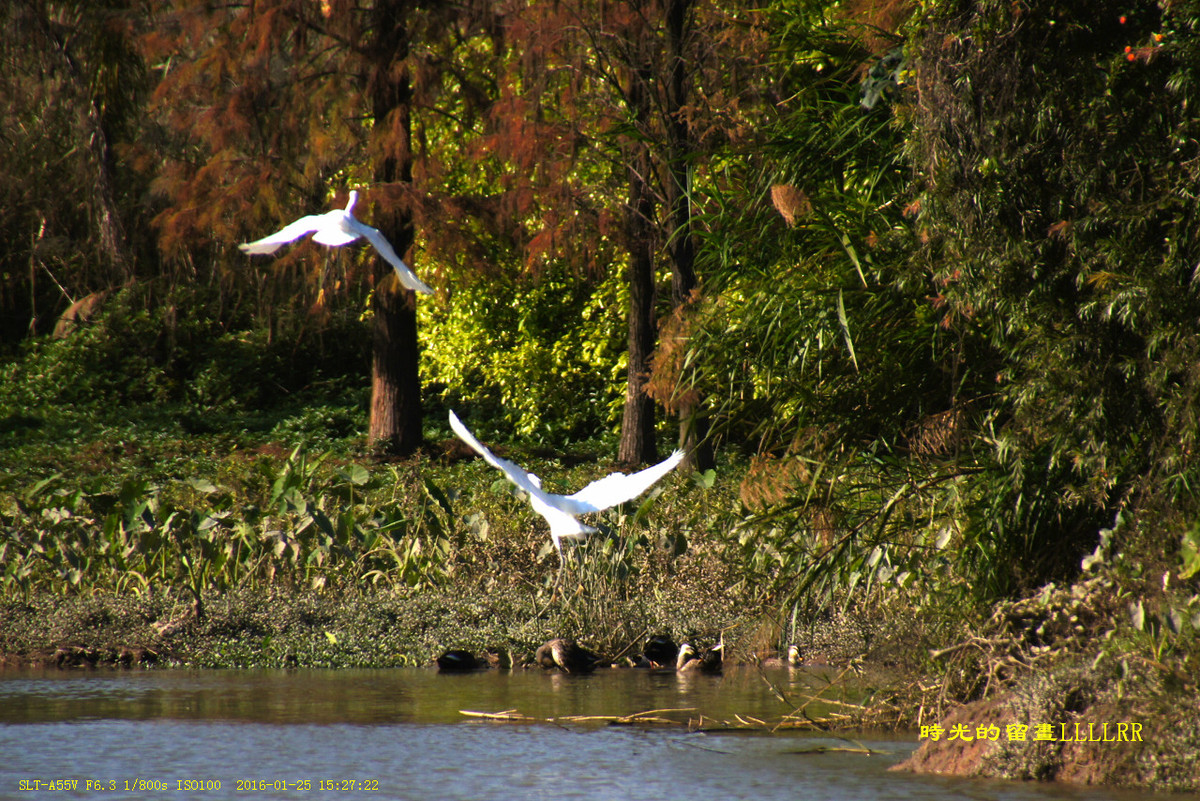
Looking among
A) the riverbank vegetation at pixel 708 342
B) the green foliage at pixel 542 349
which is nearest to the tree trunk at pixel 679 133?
the riverbank vegetation at pixel 708 342

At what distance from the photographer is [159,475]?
16.1 meters

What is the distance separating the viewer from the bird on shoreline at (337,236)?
5.57 metres

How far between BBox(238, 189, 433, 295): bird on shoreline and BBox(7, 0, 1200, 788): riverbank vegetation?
1743mm

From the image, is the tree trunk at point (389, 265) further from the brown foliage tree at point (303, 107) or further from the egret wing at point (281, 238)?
the egret wing at point (281, 238)

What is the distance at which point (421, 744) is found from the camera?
234 inches

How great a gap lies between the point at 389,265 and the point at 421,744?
1015 centimetres

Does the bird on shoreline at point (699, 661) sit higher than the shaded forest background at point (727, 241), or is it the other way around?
the shaded forest background at point (727, 241)

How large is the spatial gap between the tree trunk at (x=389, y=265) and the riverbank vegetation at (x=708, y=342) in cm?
5

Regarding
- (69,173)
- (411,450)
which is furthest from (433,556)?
(69,173)

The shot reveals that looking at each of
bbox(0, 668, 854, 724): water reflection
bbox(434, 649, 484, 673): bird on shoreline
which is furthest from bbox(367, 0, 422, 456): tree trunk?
bbox(0, 668, 854, 724): water reflection

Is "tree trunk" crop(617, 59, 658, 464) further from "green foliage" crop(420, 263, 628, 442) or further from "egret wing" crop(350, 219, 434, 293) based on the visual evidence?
"egret wing" crop(350, 219, 434, 293)

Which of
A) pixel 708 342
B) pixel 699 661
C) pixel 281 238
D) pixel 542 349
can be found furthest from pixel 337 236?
pixel 542 349

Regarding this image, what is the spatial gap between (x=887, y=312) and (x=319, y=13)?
10519 mm

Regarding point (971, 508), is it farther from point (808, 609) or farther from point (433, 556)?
point (433, 556)
